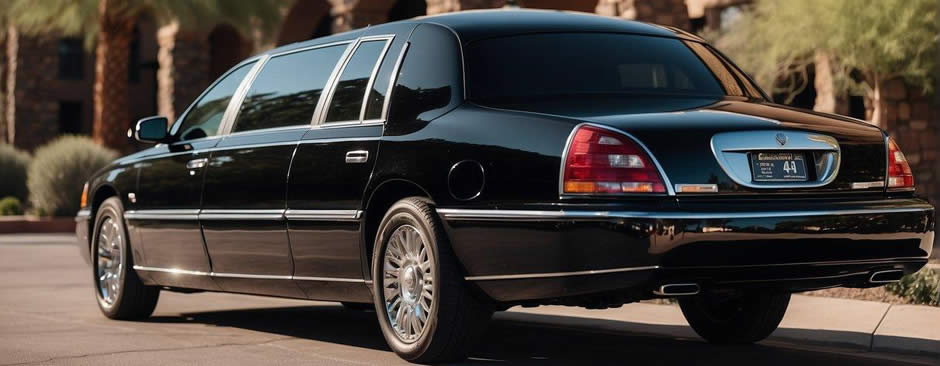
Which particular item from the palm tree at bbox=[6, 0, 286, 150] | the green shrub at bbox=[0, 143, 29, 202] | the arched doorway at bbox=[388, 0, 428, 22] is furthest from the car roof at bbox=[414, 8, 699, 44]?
the arched doorway at bbox=[388, 0, 428, 22]

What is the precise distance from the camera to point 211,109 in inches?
368

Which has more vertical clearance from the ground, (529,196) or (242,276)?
(529,196)

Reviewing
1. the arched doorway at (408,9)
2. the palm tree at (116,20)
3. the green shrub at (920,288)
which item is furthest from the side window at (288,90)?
the arched doorway at (408,9)

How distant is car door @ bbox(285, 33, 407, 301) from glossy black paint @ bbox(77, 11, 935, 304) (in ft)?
0.04

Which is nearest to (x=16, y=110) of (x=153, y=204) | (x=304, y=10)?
(x=304, y=10)

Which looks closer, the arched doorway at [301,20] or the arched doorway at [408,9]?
the arched doorway at [301,20]

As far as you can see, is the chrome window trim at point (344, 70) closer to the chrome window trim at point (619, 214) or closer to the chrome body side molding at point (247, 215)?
the chrome body side molding at point (247, 215)

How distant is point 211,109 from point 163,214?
2.35 feet

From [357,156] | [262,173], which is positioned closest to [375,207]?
[357,156]

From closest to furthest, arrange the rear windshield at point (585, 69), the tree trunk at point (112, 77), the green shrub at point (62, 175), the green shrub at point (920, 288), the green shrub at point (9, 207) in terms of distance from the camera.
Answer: the rear windshield at point (585, 69) < the green shrub at point (920, 288) < the green shrub at point (62, 175) < the green shrub at point (9, 207) < the tree trunk at point (112, 77)

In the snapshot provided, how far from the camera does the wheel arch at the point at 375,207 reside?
730 centimetres

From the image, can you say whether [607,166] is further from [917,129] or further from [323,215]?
[917,129]

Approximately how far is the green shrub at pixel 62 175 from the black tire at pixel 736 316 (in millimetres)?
19560

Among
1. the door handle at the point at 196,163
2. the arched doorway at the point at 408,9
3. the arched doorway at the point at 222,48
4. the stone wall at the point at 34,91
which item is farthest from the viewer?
the stone wall at the point at 34,91
